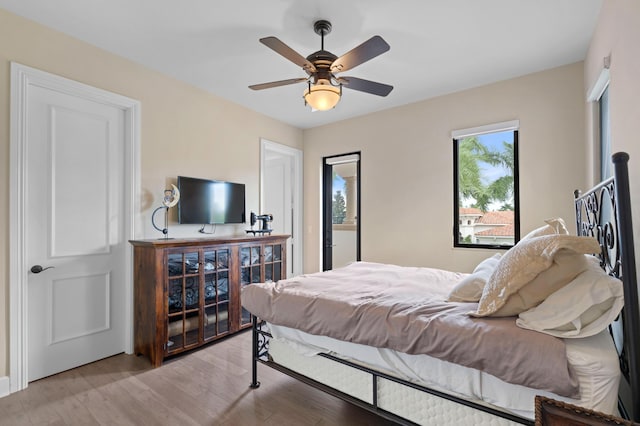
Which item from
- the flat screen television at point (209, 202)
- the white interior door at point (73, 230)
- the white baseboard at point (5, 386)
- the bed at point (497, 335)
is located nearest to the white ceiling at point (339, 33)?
the white interior door at point (73, 230)

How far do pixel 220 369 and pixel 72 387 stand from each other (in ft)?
3.50

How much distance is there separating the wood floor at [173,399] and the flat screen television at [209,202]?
1479 mm

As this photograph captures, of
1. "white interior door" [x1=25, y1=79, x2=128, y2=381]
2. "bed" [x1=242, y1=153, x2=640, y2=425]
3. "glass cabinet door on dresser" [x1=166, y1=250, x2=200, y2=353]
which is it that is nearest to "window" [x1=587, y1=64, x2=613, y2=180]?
"bed" [x1=242, y1=153, x2=640, y2=425]

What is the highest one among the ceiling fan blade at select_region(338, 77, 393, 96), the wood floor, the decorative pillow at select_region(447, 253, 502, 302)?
the ceiling fan blade at select_region(338, 77, 393, 96)

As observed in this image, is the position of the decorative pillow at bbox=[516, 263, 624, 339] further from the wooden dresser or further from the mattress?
the wooden dresser

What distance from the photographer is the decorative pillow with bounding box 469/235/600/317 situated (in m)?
1.25

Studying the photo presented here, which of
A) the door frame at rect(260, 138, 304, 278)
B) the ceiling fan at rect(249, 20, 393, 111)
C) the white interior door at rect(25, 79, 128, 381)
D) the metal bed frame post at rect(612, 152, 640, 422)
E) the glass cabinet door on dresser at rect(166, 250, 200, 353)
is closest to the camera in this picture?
the metal bed frame post at rect(612, 152, 640, 422)

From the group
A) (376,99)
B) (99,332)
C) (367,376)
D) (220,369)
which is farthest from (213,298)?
(376,99)

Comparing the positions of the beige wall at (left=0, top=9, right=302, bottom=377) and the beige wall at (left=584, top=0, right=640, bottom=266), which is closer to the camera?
the beige wall at (left=584, top=0, right=640, bottom=266)

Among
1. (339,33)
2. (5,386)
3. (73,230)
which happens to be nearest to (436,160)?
(339,33)

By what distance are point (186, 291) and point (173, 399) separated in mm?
984

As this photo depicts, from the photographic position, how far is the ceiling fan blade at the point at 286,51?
1959 millimetres

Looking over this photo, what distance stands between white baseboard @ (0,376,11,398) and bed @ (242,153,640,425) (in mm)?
1988

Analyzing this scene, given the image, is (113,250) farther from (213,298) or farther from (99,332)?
(213,298)
